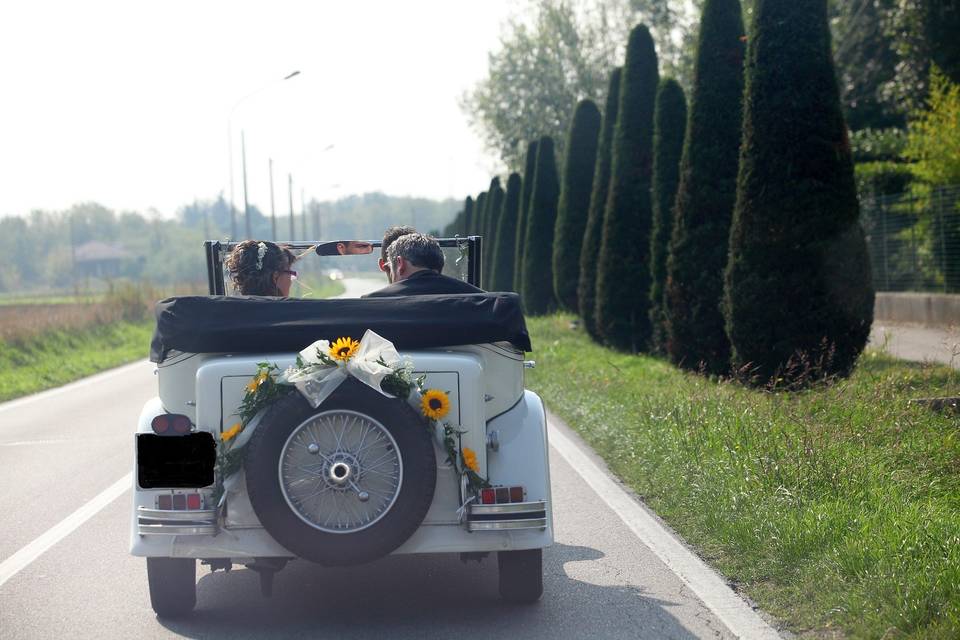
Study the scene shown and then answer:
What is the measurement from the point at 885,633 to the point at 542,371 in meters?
14.8

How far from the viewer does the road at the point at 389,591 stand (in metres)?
5.66

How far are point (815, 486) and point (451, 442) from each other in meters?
3.21

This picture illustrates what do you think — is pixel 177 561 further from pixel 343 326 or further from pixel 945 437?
pixel 945 437

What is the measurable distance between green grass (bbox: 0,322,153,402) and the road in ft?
40.7

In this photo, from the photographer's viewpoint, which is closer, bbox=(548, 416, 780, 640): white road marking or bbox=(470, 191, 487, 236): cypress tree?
bbox=(548, 416, 780, 640): white road marking

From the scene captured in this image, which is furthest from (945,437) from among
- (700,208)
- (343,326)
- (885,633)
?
(700,208)

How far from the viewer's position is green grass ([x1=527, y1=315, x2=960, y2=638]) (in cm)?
554

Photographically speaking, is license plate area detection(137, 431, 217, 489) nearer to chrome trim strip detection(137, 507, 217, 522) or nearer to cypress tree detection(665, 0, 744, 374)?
chrome trim strip detection(137, 507, 217, 522)

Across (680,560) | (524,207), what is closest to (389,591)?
(680,560)

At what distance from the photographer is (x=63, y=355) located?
2834 cm

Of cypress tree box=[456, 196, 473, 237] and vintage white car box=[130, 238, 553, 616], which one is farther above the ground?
cypress tree box=[456, 196, 473, 237]

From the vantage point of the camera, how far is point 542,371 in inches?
779

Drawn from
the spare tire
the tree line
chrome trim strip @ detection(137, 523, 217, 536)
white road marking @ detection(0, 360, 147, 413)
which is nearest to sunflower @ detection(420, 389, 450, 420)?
the spare tire

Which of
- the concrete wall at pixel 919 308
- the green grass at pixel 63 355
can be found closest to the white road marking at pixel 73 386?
the green grass at pixel 63 355
